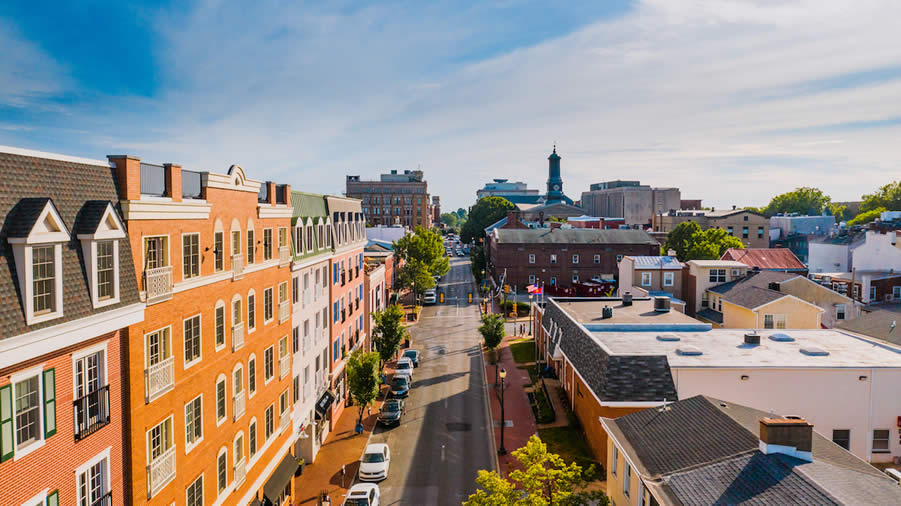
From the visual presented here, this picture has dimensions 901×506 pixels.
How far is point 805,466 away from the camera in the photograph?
1723 cm

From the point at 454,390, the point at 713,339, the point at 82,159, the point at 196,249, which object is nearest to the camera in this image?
the point at 82,159

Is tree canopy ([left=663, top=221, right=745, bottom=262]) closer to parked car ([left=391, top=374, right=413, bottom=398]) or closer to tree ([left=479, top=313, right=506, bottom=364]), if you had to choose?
tree ([left=479, top=313, right=506, bottom=364])

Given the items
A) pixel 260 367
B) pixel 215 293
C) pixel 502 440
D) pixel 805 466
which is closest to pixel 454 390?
pixel 502 440

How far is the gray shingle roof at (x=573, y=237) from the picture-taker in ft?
316

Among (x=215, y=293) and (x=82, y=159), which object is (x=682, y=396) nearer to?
(x=215, y=293)

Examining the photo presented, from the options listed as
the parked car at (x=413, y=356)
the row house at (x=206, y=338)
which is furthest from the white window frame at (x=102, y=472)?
the parked car at (x=413, y=356)

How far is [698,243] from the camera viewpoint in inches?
3730

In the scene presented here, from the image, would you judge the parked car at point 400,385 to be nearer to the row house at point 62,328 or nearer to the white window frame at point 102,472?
the row house at point 62,328

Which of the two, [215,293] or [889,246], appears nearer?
[215,293]

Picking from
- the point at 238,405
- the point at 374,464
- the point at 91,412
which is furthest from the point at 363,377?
the point at 91,412

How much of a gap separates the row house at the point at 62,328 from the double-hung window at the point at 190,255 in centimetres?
307

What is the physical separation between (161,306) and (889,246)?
7673 centimetres

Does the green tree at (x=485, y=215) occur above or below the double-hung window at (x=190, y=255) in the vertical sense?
above

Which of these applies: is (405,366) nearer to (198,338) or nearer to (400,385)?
(400,385)
